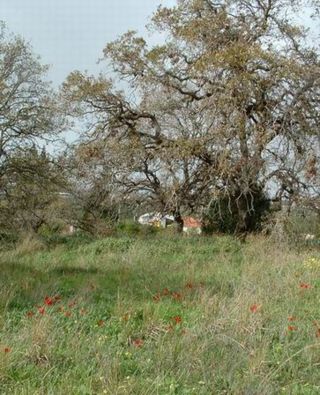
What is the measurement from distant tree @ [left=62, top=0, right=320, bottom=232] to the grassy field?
7.93 m

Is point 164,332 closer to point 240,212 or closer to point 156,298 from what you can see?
point 156,298

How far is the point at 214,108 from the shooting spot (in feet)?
56.9

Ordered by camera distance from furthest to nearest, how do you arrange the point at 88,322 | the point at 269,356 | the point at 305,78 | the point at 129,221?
the point at 129,221, the point at 305,78, the point at 88,322, the point at 269,356

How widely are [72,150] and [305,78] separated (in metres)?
10.3

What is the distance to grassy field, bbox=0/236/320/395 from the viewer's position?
157 inches

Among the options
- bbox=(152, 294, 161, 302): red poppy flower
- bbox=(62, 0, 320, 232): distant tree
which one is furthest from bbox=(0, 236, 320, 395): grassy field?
bbox=(62, 0, 320, 232): distant tree

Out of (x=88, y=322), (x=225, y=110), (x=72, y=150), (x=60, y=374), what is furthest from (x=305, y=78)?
(x=60, y=374)

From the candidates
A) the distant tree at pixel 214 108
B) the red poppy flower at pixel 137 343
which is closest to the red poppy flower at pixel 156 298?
the red poppy flower at pixel 137 343

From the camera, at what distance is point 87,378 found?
3.91m

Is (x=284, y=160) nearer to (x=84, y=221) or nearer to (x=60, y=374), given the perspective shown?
(x=84, y=221)

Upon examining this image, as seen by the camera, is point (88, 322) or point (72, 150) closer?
point (88, 322)

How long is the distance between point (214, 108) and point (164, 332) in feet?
42.4

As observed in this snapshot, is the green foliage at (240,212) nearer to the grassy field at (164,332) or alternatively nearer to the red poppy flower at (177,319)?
the grassy field at (164,332)

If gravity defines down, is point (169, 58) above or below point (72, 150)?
above
